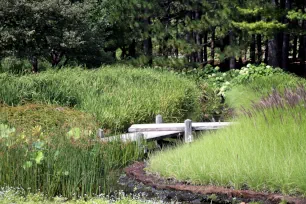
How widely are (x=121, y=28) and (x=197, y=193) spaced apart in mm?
16353

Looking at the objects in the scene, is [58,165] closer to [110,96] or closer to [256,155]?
[256,155]

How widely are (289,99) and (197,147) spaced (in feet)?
4.74

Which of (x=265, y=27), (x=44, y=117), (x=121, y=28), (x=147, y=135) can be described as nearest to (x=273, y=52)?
(x=265, y=27)

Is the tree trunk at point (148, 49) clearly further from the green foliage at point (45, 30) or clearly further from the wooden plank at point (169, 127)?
the wooden plank at point (169, 127)

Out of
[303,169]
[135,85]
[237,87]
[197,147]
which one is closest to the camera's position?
[303,169]

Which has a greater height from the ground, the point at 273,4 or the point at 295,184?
the point at 273,4

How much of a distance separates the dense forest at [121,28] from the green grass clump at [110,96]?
4.47 metres

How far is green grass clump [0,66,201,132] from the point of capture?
401 inches

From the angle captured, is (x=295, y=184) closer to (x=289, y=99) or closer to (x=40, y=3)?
(x=289, y=99)

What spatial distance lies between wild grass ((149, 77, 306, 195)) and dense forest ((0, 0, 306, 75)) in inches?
406

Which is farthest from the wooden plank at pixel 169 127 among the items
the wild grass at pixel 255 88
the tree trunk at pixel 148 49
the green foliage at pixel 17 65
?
the tree trunk at pixel 148 49

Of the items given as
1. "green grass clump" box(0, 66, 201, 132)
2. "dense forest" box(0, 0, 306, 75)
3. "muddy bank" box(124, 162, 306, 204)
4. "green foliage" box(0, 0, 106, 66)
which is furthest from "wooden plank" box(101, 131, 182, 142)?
"green foliage" box(0, 0, 106, 66)

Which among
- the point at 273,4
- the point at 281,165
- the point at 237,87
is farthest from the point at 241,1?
the point at 281,165

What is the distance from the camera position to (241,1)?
20.8m
